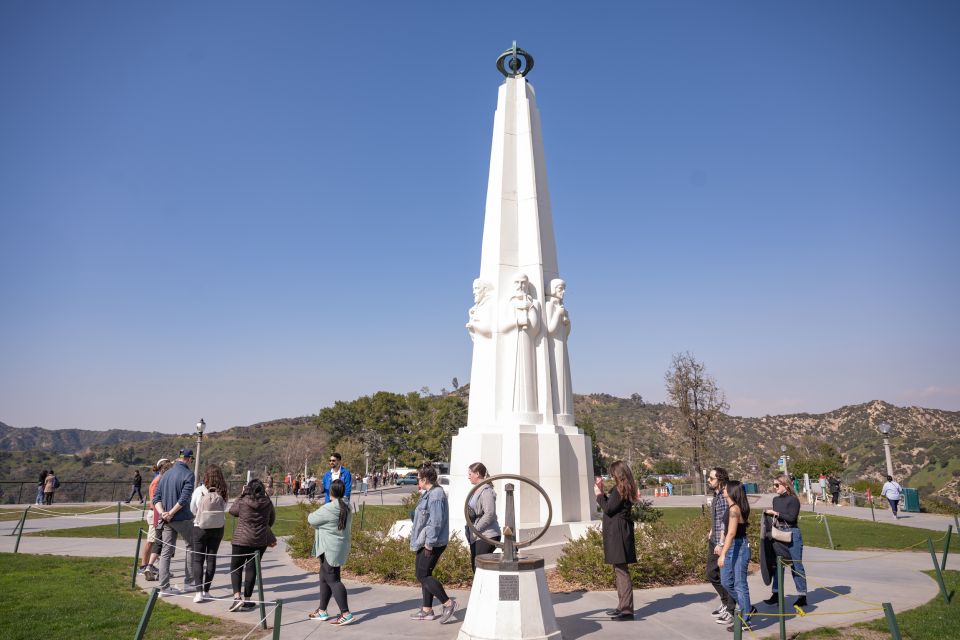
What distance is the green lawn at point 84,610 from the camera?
20.4 feet

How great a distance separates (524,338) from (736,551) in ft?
18.5

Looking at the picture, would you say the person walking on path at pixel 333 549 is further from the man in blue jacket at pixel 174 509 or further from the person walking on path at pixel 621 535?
the person walking on path at pixel 621 535

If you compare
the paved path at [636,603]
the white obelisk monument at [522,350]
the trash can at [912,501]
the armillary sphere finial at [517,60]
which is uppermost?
the armillary sphere finial at [517,60]

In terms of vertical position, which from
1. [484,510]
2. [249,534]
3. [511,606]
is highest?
[484,510]

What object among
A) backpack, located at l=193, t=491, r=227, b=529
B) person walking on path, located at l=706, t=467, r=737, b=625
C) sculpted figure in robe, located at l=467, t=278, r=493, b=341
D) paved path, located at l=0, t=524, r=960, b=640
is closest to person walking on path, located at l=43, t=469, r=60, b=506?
paved path, located at l=0, t=524, r=960, b=640

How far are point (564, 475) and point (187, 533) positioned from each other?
6.30 metres

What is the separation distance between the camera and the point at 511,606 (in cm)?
502

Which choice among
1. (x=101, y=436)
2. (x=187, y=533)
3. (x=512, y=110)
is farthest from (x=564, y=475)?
(x=101, y=436)

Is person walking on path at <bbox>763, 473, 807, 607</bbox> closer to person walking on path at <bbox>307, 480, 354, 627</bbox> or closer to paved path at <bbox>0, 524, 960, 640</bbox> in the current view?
paved path at <bbox>0, 524, 960, 640</bbox>

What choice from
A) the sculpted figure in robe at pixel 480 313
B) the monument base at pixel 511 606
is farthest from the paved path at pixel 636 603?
the sculpted figure in robe at pixel 480 313

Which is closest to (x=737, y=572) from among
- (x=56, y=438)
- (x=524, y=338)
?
(x=524, y=338)

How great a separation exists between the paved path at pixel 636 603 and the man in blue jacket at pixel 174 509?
1.76ft

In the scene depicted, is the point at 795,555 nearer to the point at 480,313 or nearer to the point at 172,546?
the point at 480,313

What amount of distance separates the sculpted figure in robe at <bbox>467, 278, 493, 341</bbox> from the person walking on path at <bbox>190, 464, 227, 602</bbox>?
17.9 feet
